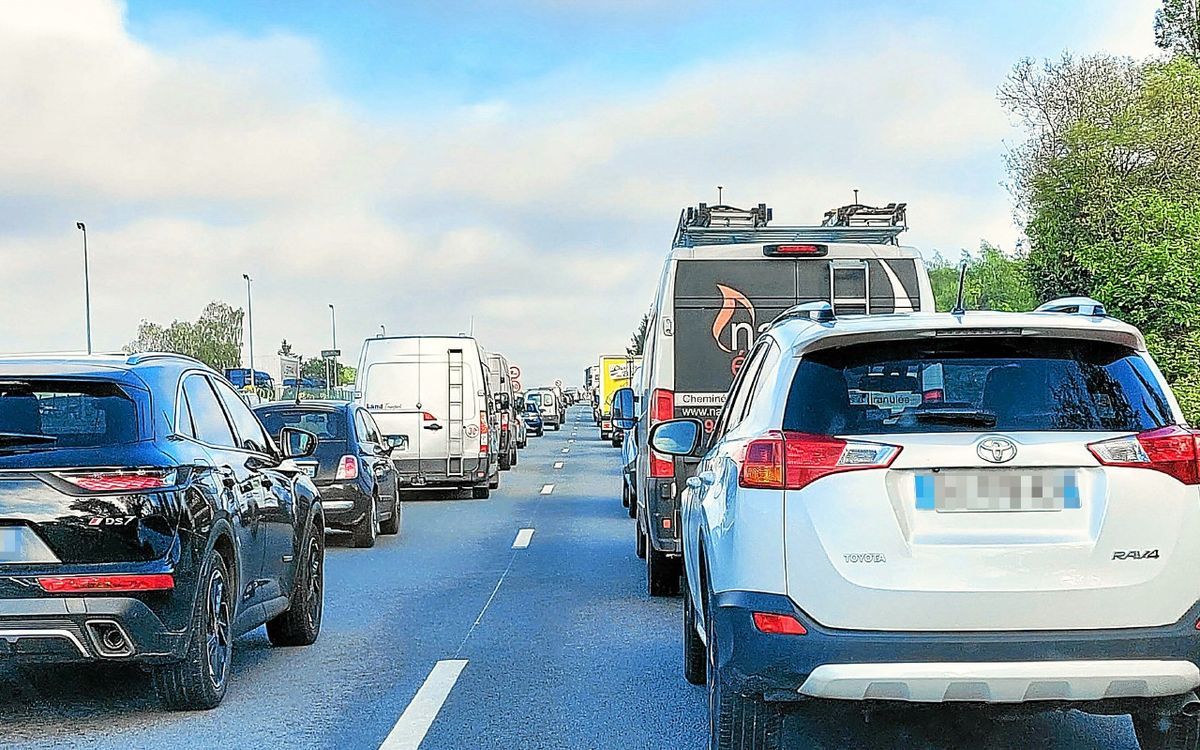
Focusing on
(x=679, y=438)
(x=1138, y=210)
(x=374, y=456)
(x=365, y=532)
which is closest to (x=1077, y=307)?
(x=679, y=438)

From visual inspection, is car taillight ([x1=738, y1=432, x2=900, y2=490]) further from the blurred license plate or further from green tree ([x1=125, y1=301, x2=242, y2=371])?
green tree ([x1=125, y1=301, x2=242, y2=371])

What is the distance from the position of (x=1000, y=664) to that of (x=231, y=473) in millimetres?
4177

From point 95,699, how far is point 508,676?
2.07 meters

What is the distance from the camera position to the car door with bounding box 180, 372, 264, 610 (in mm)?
7289

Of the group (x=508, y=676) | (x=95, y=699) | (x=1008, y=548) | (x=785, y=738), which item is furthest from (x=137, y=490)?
(x=1008, y=548)

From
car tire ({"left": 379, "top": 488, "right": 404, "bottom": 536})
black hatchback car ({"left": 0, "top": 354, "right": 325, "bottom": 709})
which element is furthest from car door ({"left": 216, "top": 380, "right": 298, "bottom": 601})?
car tire ({"left": 379, "top": 488, "right": 404, "bottom": 536})

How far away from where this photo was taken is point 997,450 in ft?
15.6

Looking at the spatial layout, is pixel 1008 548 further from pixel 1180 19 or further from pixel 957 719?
pixel 1180 19

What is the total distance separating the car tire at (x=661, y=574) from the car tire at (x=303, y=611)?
2.62 m

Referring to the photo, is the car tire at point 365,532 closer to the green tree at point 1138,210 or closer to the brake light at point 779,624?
the brake light at point 779,624

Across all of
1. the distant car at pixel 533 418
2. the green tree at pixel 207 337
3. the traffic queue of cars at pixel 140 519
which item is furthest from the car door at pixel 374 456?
the green tree at pixel 207 337

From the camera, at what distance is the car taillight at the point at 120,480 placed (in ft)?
20.7

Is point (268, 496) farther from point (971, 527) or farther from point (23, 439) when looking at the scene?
point (971, 527)

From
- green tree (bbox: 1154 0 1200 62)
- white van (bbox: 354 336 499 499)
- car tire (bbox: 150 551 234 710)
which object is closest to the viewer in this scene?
car tire (bbox: 150 551 234 710)
